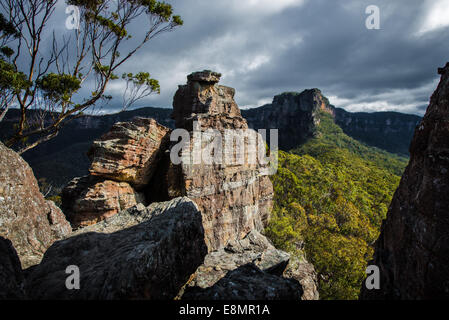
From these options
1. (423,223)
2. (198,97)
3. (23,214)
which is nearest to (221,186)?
(23,214)

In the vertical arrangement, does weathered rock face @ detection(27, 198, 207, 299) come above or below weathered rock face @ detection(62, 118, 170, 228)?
below

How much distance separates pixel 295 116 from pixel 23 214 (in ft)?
462

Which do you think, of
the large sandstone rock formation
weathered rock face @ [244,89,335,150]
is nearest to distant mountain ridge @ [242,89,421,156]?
weathered rock face @ [244,89,335,150]

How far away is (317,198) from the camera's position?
34000mm

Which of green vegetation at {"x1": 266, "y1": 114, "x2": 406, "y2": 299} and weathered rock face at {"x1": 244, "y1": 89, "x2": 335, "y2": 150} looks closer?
green vegetation at {"x1": 266, "y1": 114, "x2": 406, "y2": 299}

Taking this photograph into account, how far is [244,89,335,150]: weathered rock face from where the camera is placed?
408 feet

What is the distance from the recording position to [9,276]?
4805mm

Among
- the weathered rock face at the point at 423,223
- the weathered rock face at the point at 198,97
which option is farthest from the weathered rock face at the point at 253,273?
the weathered rock face at the point at 198,97

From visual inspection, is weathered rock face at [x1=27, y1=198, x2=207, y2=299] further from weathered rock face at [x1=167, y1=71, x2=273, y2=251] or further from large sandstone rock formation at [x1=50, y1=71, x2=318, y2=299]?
weathered rock face at [x1=167, y1=71, x2=273, y2=251]

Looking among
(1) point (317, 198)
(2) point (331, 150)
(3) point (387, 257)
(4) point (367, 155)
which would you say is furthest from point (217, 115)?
(4) point (367, 155)

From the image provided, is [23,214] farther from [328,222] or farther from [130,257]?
[328,222]

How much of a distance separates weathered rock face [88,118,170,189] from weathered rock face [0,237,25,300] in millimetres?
7328

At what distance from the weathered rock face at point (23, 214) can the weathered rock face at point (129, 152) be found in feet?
13.5

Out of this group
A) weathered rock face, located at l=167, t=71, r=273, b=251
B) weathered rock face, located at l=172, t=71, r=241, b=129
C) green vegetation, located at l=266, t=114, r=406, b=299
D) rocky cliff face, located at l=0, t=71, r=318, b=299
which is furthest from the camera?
weathered rock face, located at l=172, t=71, r=241, b=129
